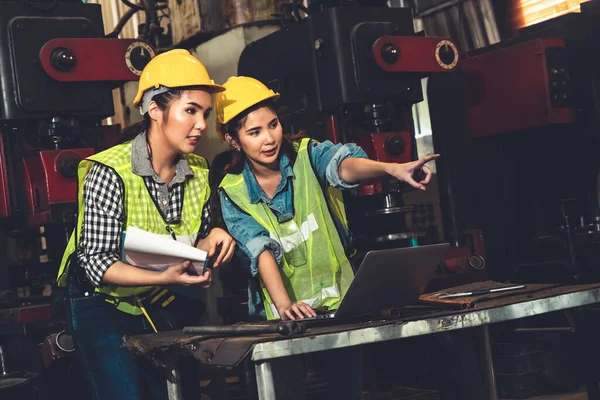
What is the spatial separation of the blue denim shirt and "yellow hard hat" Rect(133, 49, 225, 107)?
0.33m

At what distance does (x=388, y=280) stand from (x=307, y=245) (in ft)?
2.09

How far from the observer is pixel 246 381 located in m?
3.60

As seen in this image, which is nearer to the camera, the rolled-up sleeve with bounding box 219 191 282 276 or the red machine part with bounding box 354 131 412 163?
the rolled-up sleeve with bounding box 219 191 282 276

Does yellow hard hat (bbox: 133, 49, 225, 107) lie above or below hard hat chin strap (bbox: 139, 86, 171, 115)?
above

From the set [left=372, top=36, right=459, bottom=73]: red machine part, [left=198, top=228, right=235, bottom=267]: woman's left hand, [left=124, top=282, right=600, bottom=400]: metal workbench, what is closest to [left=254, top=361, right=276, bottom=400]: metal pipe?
[left=124, top=282, right=600, bottom=400]: metal workbench

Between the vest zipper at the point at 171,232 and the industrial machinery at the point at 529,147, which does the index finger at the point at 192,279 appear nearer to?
the vest zipper at the point at 171,232

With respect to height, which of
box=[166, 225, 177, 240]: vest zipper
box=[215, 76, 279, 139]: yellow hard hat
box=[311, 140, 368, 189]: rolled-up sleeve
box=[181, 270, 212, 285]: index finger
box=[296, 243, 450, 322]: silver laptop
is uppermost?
box=[215, 76, 279, 139]: yellow hard hat

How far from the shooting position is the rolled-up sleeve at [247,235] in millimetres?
2520

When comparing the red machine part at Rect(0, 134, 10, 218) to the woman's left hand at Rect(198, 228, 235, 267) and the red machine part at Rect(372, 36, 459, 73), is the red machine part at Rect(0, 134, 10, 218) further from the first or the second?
the red machine part at Rect(372, 36, 459, 73)

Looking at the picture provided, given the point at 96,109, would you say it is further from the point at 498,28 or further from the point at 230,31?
the point at 498,28

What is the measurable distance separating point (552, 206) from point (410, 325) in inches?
85.7

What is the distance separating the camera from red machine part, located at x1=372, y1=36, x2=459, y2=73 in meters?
3.19

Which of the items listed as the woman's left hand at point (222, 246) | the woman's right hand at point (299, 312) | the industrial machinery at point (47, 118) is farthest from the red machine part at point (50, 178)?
the woman's right hand at point (299, 312)

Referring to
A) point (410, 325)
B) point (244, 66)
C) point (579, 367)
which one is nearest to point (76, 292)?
point (410, 325)
